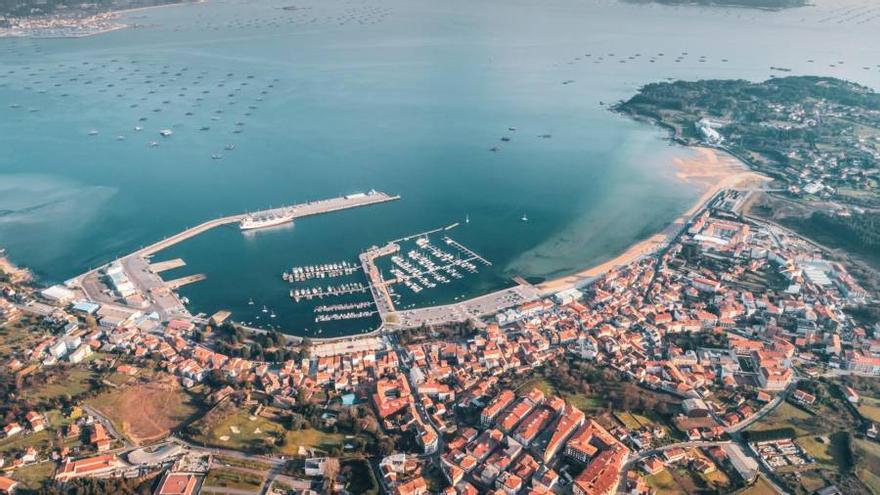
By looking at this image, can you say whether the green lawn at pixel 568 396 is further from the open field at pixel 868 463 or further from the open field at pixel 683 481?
the open field at pixel 868 463

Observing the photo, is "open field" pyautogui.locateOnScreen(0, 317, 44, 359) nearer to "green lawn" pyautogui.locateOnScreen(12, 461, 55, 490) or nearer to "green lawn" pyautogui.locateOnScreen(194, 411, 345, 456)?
"green lawn" pyautogui.locateOnScreen(12, 461, 55, 490)

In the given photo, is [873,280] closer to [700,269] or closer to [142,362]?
[700,269]

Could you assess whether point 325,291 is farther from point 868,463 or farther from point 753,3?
point 753,3

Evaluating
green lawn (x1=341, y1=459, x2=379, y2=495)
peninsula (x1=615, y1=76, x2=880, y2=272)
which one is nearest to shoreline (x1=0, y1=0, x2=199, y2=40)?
peninsula (x1=615, y1=76, x2=880, y2=272)

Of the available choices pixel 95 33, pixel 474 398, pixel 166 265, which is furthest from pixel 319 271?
pixel 95 33

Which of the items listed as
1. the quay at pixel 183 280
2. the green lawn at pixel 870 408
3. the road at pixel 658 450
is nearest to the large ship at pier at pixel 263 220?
the quay at pixel 183 280
